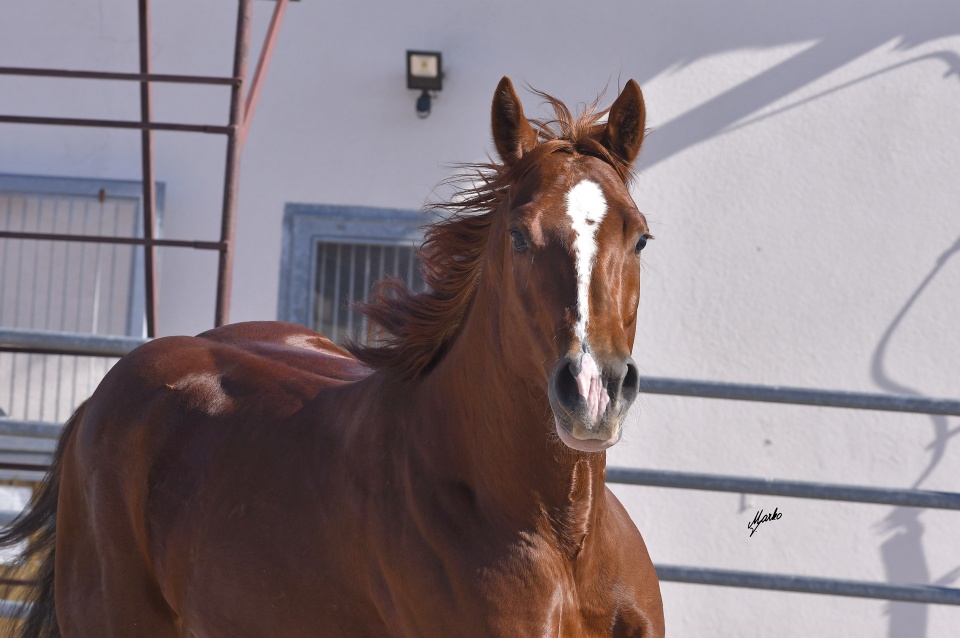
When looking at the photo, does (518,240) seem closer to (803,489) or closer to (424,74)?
(803,489)

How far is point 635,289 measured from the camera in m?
1.99

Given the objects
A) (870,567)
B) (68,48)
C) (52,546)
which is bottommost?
(870,567)

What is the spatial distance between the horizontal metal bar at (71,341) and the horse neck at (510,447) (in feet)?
6.88

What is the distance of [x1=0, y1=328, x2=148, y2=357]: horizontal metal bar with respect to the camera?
389 cm

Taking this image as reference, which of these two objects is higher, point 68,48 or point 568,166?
point 68,48

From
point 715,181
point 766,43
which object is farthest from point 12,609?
point 766,43

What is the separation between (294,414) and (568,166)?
960mm

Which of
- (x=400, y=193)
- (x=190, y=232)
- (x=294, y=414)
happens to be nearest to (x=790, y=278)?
(x=400, y=193)

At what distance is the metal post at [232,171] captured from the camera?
418cm

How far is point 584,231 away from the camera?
1.92m

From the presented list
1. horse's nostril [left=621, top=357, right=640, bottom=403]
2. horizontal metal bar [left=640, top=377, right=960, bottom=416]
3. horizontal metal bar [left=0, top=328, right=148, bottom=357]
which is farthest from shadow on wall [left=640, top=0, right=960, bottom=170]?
horse's nostril [left=621, top=357, right=640, bottom=403]

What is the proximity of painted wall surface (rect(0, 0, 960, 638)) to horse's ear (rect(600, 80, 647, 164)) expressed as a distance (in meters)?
3.52

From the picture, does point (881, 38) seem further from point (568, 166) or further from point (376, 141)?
point (568, 166)

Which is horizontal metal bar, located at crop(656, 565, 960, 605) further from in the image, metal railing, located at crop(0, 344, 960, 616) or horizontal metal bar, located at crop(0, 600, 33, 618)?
horizontal metal bar, located at crop(0, 600, 33, 618)
